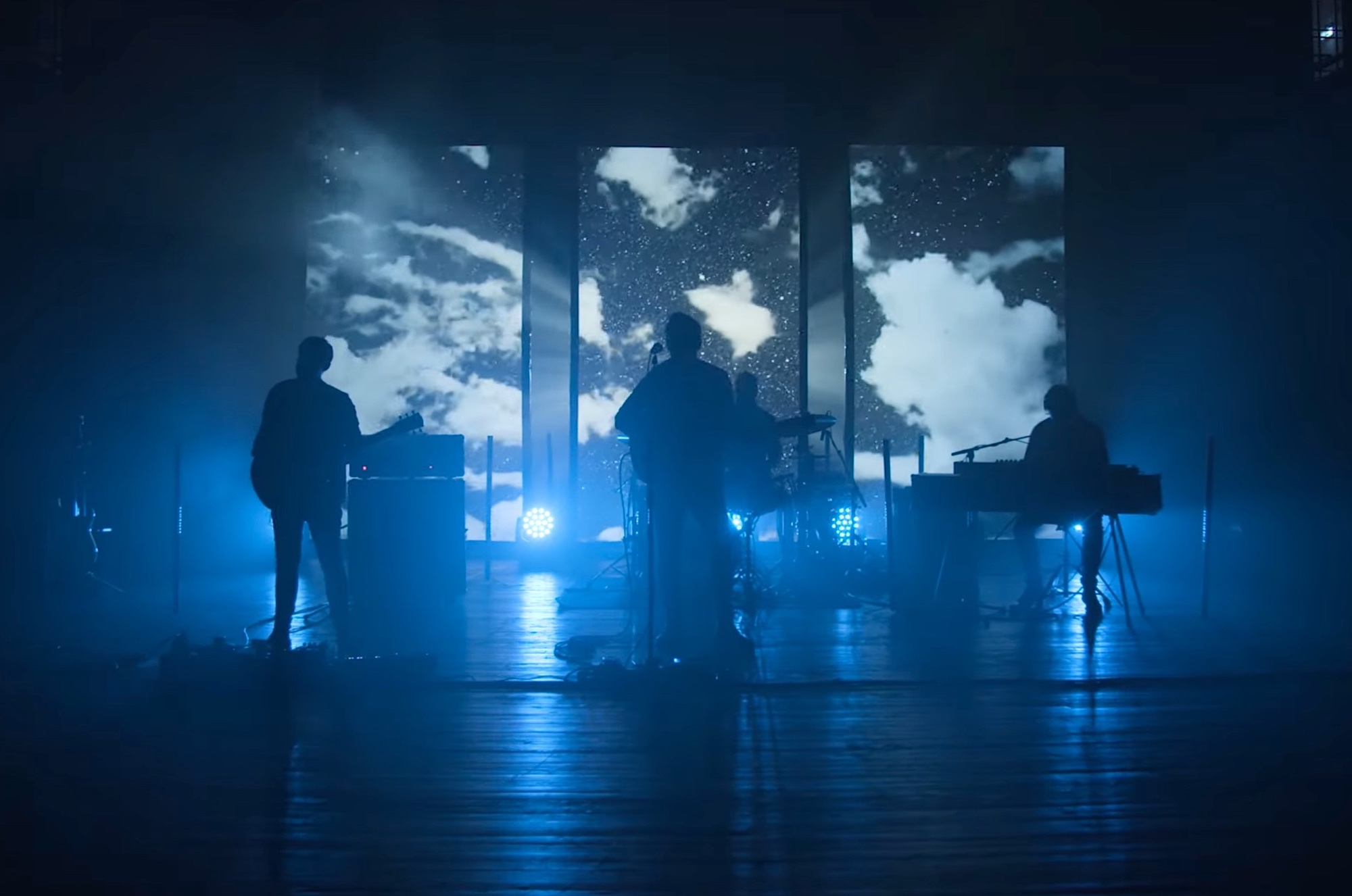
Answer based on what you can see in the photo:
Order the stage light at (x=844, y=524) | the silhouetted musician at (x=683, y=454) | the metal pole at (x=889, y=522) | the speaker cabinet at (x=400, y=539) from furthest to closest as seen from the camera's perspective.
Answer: the stage light at (x=844, y=524) < the metal pole at (x=889, y=522) < the speaker cabinet at (x=400, y=539) < the silhouetted musician at (x=683, y=454)

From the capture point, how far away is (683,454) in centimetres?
440

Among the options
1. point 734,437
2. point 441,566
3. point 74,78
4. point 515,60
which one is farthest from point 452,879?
point 515,60

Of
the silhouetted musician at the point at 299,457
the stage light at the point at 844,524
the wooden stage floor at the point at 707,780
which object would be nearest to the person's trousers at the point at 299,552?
the silhouetted musician at the point at 299,457

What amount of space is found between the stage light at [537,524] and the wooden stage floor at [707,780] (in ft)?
17.7

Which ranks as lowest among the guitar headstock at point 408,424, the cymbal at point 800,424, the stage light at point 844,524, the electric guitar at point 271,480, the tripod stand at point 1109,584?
the tripod stand at point 1109,584

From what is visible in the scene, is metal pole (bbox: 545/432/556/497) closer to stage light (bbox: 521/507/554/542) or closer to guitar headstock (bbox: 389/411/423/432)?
stage light (bbox: 521/507/554/542)

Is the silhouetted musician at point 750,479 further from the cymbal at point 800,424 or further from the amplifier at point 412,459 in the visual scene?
the amplifier at point 412,459

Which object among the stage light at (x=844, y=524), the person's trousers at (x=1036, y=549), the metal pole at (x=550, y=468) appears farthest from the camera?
the metal pole at (x=550, y=468)

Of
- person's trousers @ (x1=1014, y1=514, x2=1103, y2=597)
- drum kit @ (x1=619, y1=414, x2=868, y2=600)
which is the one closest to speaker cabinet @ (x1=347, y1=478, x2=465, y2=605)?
drum kit @ (x1=619, y1=414, x2=868, y2=600)

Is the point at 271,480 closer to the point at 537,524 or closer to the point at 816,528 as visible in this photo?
the point at 816,528

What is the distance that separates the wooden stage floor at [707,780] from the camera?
1968mm

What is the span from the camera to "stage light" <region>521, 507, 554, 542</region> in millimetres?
9773

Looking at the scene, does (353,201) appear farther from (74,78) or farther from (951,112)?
(951,112)

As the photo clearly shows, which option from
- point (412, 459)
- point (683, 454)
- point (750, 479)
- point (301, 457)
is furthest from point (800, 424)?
point (412, 459)
